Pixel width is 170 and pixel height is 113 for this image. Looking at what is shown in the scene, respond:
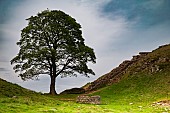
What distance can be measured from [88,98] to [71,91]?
84.2 ft

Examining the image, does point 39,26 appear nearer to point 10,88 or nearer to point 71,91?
point 71,91

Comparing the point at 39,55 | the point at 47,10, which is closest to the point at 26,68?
the point at 39,55

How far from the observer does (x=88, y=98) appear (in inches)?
1169

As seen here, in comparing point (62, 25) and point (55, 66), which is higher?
point (62, 25)

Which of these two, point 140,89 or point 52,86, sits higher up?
point 52,86

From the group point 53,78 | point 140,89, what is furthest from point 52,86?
→ point 140,89

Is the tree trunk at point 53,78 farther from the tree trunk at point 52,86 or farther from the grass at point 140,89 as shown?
the grass at point 140,89

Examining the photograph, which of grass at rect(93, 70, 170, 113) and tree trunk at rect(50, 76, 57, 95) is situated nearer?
grass at rect(93, 70, 170, 113)

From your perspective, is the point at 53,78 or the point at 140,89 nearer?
the point at 140,89

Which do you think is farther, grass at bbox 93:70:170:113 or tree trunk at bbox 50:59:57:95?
tree trunk at bbox 50:59:57:95

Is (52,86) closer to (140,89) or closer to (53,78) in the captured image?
(53,78)

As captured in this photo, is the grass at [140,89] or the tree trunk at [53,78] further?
the tree trunk at [53,78]

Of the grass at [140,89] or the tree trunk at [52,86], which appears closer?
the grass at [140,89]

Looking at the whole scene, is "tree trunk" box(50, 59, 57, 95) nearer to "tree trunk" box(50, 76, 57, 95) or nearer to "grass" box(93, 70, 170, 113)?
"tree trunk" box(50, 76, 57, 95)
